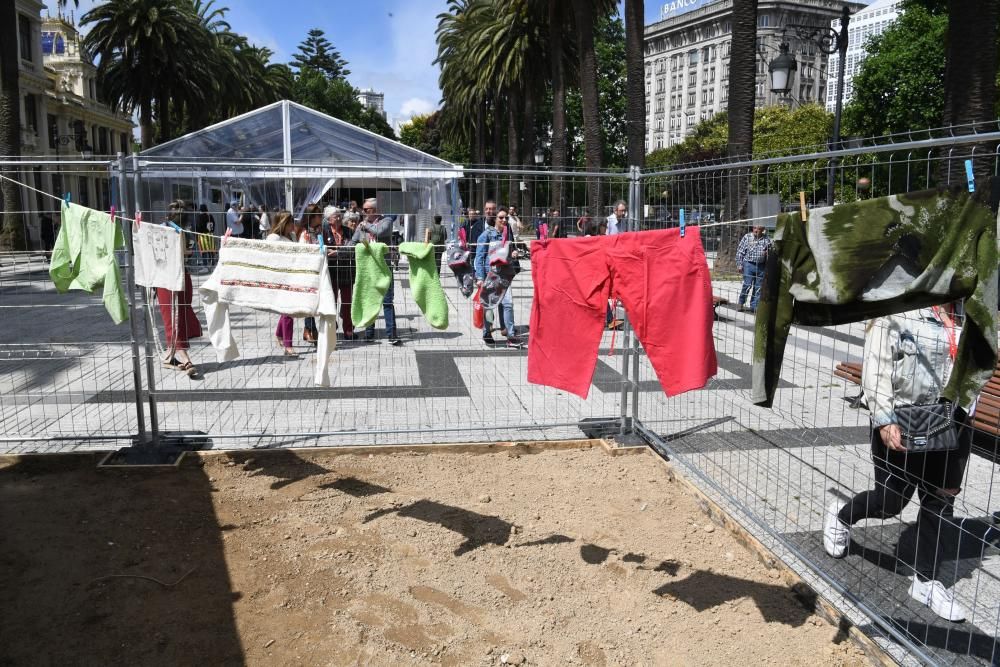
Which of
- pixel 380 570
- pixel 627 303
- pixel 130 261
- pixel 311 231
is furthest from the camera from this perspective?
pixel 311 231

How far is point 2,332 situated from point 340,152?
993cm

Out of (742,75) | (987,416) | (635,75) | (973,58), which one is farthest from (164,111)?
(987,416)

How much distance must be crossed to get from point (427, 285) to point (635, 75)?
609 inches

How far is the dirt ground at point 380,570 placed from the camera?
11.1 ft

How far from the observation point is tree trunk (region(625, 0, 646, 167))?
18219 millimetres

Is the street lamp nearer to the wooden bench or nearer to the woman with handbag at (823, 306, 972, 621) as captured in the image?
the wooden bench

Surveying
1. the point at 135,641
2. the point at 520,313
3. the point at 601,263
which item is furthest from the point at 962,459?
the point at 520,313

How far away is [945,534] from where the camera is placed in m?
4.20

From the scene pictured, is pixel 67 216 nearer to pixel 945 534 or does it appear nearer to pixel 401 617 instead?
pixel 401 617

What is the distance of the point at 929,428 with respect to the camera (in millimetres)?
3361

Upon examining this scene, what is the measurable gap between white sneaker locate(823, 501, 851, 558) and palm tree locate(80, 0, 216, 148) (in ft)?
109

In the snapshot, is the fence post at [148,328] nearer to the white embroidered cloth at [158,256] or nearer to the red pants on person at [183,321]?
the white embroidered cloth at [158,256]

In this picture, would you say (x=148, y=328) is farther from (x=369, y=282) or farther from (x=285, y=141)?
(x=285, y=141)

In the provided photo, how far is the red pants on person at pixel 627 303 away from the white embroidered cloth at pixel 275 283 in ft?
4.51
